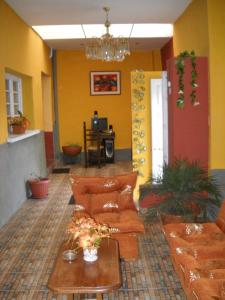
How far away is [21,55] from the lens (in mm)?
6293

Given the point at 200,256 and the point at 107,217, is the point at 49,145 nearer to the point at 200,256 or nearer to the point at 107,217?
the point at 107,217

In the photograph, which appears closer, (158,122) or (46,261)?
(46,261)

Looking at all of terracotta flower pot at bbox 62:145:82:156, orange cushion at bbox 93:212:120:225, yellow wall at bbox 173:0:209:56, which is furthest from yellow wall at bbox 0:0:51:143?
yellow wall at bbox 173:0:209:56

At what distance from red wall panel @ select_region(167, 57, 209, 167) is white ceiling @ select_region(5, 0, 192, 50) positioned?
4.36 ft

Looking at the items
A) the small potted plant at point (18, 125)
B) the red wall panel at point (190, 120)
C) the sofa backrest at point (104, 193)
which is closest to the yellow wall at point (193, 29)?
the red wall panel at point (190, 120)

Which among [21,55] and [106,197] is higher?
[21,55]

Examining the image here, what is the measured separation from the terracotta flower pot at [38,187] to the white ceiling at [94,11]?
2702mm

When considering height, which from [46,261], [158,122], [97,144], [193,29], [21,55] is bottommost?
[46,261]

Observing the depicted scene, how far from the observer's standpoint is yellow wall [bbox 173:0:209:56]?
513 centimetres

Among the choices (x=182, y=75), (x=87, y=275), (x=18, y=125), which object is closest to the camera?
(x=87, y=275)

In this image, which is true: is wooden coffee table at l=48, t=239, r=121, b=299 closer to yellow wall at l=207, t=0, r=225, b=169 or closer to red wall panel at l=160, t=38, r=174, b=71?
yellow wall at l=207, t=0, r=225, b=169

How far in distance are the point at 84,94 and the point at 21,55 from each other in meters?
3.87

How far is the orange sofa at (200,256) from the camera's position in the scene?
2.12 metres

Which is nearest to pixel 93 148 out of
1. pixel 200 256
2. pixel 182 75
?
pixel 182 75
